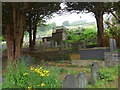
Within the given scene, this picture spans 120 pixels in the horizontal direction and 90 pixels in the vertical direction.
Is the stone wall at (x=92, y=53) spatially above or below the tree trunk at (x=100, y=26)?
below

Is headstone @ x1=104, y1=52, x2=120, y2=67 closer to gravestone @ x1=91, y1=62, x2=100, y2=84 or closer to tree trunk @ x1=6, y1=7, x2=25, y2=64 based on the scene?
gravestone @ x1=91, y1=62, x2=100, y2=84

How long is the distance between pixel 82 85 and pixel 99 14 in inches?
338

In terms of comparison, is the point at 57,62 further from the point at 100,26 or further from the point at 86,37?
the point at 86,37

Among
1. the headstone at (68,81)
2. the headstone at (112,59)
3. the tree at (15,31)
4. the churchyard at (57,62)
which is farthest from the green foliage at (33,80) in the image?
the headstone at (112,59)

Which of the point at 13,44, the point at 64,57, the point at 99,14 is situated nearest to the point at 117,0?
the point at 99,14

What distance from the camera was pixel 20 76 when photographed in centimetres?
375

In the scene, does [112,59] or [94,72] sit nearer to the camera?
[94,72]

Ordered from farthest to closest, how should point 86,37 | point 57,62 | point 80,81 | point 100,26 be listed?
point 86,37 → point 100,26 → point 57,62 → point 80,81

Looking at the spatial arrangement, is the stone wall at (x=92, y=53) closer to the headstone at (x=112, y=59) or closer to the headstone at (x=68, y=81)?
the headstone at (x=112, y=59)

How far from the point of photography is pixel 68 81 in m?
2.90

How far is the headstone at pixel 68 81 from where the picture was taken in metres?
2.86

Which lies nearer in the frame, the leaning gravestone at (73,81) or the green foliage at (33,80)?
the leaning gravestone at (73,81)

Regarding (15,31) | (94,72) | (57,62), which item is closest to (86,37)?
(57,62)

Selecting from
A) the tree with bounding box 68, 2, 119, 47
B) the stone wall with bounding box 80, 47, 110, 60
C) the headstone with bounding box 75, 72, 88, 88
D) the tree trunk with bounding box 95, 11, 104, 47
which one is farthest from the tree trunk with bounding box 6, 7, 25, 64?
the tree trunk with bounding box 95, 11, 104, 47
